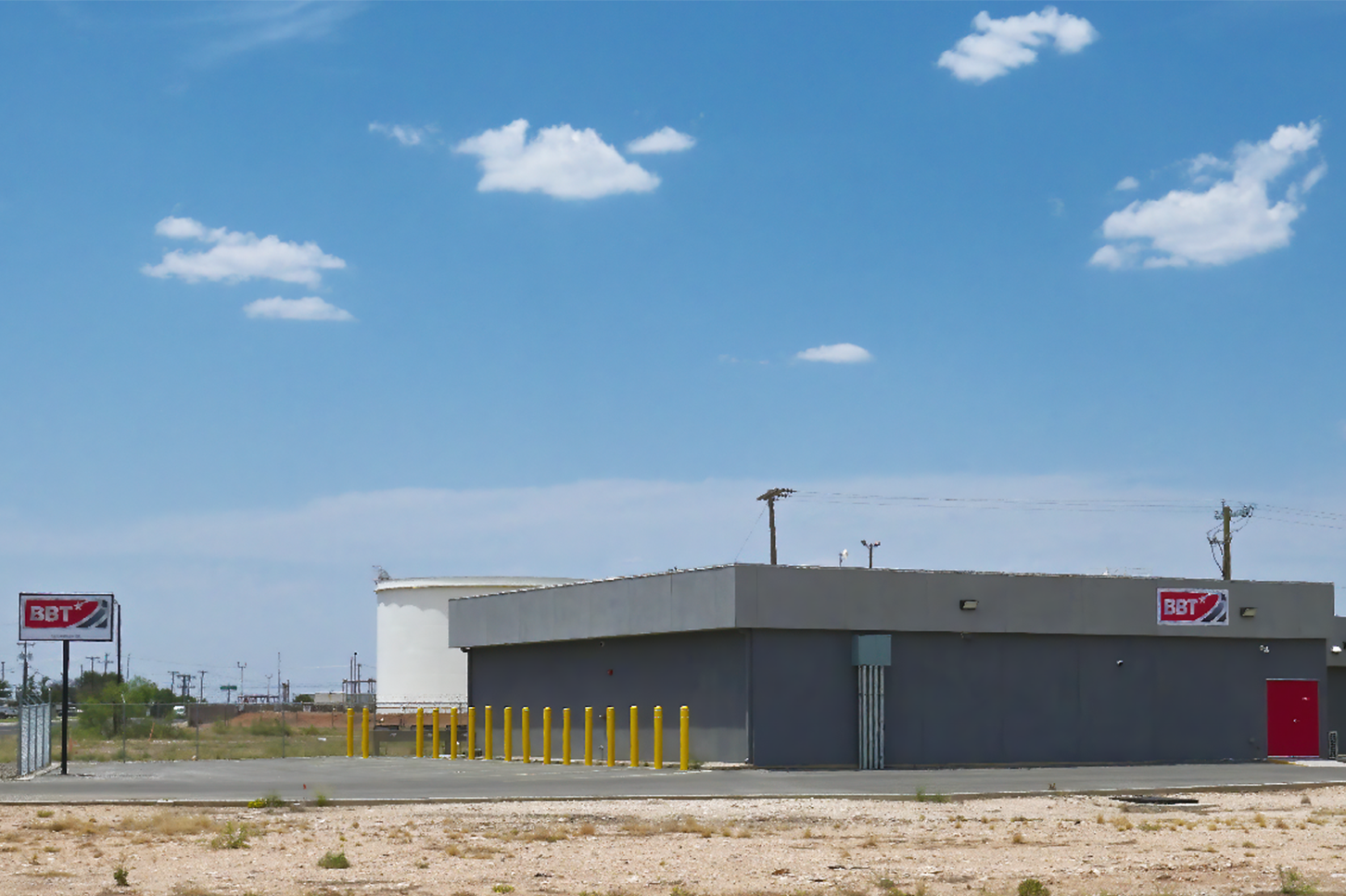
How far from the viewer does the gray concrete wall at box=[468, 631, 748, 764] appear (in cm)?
3603

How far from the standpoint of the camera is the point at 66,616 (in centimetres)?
3628

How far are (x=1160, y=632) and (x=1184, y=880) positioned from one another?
26238 mm

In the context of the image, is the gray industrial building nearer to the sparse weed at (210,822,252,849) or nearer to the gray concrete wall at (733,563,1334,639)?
the gray concrete wall at (733,563,1334,639)

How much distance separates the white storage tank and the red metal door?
2627 cm

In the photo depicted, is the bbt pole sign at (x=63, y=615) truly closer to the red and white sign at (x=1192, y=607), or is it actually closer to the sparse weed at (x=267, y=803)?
the sparse weed at (x=267, y=803)

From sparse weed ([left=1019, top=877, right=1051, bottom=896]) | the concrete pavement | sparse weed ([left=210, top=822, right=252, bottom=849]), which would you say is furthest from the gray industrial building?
sparse weed ([left=1019, top=877, right=1051, bottom=896])

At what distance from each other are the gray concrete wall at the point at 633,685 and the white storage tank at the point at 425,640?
12.8 m

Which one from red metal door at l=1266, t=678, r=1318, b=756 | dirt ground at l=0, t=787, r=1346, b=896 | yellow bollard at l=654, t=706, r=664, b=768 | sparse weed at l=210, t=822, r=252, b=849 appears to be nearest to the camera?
dirt ground at l=0, t=787, r=1346, b=896

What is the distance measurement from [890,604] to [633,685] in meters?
6.74

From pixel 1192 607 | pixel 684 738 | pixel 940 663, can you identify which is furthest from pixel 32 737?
pixel 1192 607

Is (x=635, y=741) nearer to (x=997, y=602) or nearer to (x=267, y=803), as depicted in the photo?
(x=997, y=602)

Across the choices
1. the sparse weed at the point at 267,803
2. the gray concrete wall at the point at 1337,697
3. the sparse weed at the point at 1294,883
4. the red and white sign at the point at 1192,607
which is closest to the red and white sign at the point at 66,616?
the sparse weed at the point at 267,803

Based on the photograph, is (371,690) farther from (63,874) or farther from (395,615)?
(63,874)

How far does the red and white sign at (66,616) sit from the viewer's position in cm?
3612
